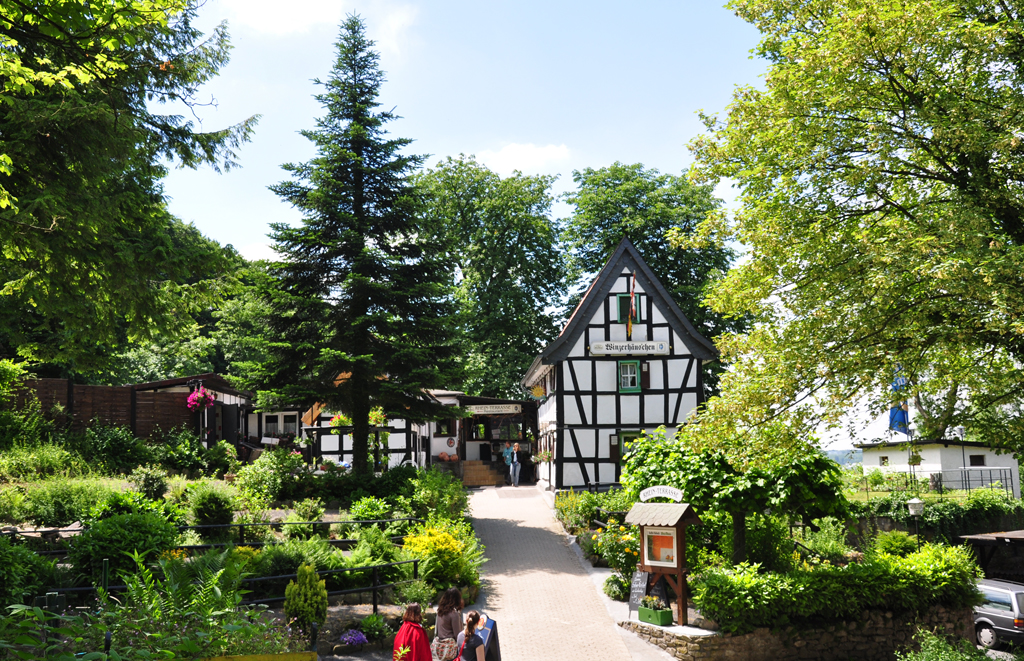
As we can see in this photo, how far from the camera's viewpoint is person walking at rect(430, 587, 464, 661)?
8.87m

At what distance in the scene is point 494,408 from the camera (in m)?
35.2

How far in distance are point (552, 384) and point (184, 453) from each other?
13425mm

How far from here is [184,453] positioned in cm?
2206

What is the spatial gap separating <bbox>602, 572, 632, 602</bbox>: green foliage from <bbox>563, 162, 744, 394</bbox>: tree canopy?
20.4 metres

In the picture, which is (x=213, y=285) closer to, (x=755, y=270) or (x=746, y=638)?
(x=755, y=270)

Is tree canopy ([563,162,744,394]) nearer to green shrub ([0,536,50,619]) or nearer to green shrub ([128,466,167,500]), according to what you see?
green shrub ([128,466,167,500])

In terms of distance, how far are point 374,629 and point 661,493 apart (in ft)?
19.6

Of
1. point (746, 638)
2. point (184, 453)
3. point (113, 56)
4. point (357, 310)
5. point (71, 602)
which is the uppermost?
point (113, 56)

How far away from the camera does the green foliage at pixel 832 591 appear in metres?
12.8

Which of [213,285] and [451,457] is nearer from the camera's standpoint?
[213,285]

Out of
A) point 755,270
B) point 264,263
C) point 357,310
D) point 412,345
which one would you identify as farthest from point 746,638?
point 264,263

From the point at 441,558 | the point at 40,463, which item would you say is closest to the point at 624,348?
the point at 441,558

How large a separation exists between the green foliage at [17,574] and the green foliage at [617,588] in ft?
33.8

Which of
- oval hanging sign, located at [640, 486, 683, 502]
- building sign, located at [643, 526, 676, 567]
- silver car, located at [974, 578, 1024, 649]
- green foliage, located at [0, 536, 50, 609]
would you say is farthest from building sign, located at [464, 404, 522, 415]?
green foliage, located at [0, 536, 50, 609]
